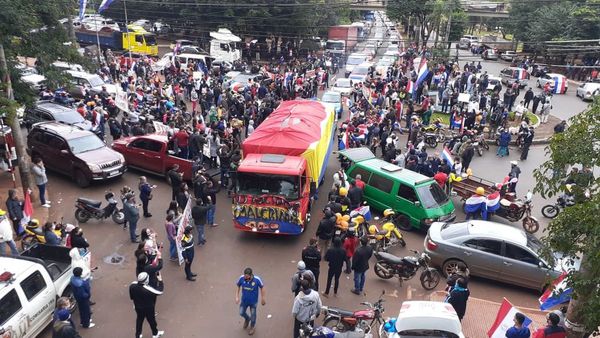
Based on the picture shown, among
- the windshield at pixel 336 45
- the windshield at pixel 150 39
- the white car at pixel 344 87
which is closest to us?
the white car at pixel 344 87

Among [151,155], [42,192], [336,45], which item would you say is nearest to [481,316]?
[151,155]

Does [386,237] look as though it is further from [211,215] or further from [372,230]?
[211,215]

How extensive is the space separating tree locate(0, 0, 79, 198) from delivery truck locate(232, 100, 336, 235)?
23.6 feet

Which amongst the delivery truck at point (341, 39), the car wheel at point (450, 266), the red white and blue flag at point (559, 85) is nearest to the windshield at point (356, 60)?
the delivery truck at point (341, 39)

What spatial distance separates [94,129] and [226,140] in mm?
6471

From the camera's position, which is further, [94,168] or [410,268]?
[94,168]

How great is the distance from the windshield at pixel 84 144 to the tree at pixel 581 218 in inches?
591

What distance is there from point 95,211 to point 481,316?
11099mm

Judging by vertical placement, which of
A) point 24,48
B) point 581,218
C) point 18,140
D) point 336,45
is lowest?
point 336,45

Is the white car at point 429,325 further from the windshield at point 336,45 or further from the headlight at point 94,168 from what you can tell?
the windshield at point 336,45

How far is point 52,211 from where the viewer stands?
50.1 ft

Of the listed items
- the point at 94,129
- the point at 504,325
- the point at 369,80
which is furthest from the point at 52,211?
the point at 369,80

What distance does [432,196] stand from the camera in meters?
14.6

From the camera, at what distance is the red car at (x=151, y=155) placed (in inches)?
672
